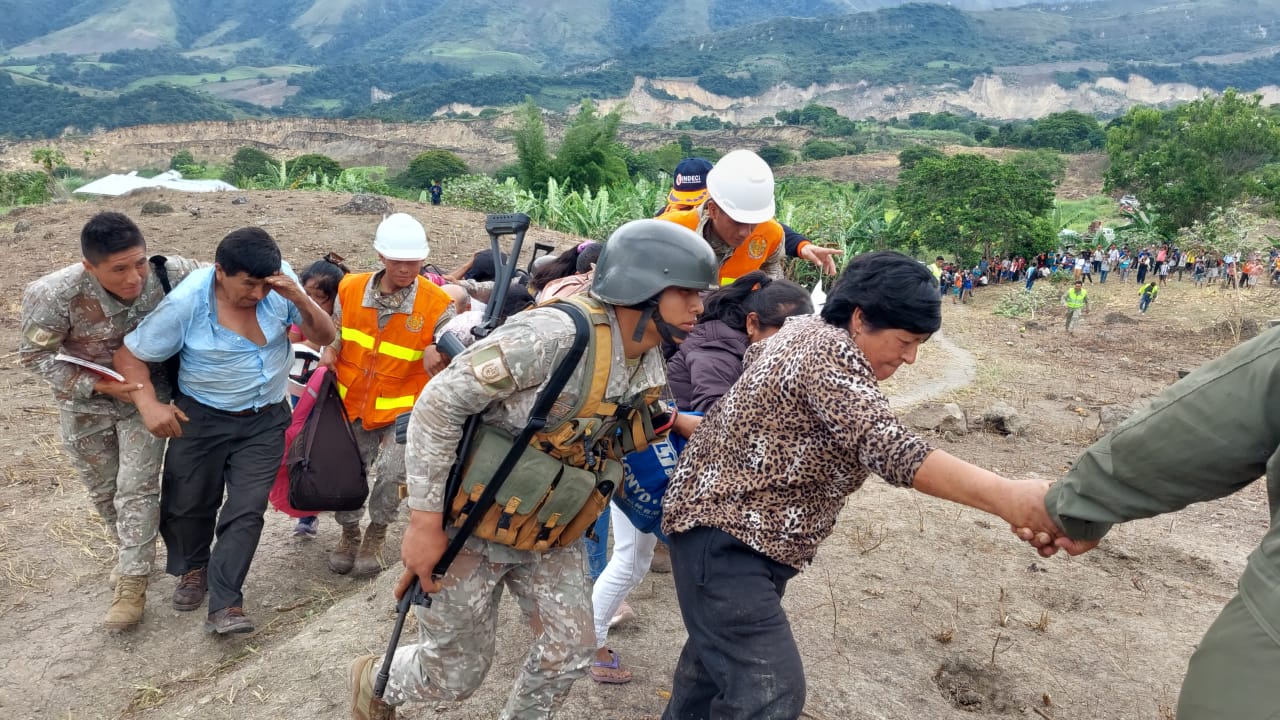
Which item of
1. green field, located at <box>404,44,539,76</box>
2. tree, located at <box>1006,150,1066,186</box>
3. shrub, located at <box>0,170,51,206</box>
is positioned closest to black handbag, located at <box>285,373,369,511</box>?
shrub, located at <box>0,170,51,206</box>

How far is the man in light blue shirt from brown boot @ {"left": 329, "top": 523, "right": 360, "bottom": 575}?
71 cm

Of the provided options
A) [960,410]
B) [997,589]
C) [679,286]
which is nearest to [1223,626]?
[679,286]

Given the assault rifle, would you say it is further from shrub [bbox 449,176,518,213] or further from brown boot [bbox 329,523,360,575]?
shrub [bbox 449,176,518,213]

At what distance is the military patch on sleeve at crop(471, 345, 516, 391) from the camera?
226cm

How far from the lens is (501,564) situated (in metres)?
2.66

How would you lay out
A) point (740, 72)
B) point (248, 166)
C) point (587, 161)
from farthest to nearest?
point (740, 72) < point (248, 166) < point (587, 161)

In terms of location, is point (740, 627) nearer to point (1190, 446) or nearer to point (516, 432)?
point (516, 432)

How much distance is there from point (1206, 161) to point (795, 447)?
131 ft

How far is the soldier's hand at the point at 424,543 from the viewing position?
2.43 metres

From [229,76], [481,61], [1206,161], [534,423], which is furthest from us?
[481,61]

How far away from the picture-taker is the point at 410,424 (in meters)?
2.40

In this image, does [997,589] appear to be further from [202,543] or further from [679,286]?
[202,543]

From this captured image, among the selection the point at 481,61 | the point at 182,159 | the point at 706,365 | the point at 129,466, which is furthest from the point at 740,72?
the point at 706,365

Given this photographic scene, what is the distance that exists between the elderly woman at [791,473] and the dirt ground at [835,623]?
3.65ft
